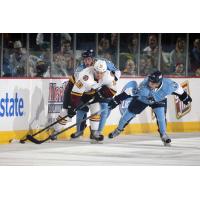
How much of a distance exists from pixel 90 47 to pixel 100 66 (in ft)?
0.88

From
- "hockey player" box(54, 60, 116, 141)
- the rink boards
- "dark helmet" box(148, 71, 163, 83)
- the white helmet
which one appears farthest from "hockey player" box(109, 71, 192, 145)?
the white helmet

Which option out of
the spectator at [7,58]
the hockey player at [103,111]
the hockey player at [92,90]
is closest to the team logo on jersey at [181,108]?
the hockey player at [103,111]

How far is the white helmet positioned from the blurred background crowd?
126 millimetres

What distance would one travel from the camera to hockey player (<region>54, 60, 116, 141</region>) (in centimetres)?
2012

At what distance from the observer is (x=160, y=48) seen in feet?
69.5

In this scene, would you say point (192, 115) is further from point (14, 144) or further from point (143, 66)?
Result: point (14, 144)

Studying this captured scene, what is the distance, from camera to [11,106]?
67.1 feet

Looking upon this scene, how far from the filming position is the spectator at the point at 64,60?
802 inches

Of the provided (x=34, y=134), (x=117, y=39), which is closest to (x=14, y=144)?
(x=34, y=134)

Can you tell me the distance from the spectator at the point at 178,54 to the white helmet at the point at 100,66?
39.2 inches

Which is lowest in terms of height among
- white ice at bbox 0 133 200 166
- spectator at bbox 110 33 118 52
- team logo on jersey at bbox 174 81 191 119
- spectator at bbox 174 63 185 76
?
white ice at bbox 0 133 200 166

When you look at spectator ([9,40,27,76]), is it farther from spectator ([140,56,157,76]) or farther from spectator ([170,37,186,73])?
spectator ([170,37,186,73])

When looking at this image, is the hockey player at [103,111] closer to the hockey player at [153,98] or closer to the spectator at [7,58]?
the hockey player at [153,98]
